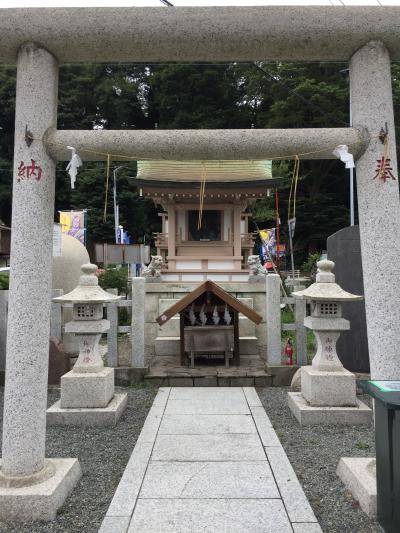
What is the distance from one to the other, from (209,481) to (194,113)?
103ft

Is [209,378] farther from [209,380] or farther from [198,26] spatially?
[198,26]

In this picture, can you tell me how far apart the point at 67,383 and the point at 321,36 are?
5095 mm

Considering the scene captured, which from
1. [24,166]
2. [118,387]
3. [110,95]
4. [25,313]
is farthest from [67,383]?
[110,95]

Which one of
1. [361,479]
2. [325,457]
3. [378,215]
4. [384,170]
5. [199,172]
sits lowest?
[325,457]

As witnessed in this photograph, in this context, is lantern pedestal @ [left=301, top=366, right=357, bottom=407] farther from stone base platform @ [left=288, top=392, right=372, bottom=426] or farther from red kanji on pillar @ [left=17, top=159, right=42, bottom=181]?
red kanji on pillar @ [left=17, top=159, right=42, bottom=181]

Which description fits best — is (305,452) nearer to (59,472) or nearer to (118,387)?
(59,472)

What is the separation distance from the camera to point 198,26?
3201mm

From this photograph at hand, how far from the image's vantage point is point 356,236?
745cm

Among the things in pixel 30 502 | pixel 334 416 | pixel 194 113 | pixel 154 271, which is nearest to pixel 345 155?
pixel 334 416

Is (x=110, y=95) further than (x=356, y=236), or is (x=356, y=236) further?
(x=110, y=95)

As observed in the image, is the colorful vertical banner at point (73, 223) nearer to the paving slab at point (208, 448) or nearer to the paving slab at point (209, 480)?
the paving slab at point (208, 448)

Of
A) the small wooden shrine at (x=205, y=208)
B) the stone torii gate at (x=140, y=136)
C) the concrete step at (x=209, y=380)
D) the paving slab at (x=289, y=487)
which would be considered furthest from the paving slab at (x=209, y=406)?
the small wooden shrine at (x=205, y=208)

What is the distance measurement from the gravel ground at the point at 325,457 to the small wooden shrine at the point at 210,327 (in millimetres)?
1655

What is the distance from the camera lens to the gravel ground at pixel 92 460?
297 cm
